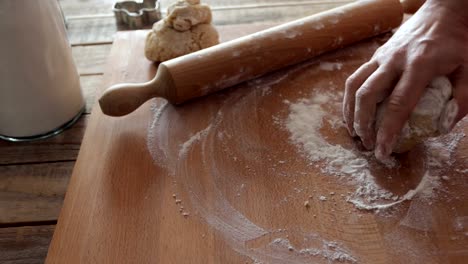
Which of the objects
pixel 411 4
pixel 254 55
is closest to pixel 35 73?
pixel 254 55

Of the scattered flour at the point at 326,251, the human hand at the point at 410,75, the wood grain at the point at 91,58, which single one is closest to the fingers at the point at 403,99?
the human hand at the point at 410,75

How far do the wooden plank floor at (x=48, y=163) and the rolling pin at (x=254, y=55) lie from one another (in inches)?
8.2

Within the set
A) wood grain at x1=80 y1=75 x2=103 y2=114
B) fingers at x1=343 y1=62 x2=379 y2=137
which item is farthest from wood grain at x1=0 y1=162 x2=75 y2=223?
fingers at x1=343 y1=62 x2=379 y2=137

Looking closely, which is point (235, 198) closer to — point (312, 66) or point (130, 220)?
point (130, 220)

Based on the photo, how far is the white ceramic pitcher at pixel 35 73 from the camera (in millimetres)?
874

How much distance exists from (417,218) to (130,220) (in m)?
0.47

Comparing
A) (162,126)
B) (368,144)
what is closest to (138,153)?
(162,126)

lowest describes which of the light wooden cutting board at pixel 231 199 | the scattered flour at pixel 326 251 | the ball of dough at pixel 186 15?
the scattered flour at pixel 326 251

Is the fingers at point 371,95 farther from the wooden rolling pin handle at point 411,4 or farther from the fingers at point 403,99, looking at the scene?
the wooden rolling pin handle at point 411,4

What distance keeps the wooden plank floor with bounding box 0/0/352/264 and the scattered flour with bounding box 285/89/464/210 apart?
51 centimetres

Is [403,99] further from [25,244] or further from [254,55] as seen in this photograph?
[25,244]

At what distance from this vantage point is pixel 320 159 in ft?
2.79

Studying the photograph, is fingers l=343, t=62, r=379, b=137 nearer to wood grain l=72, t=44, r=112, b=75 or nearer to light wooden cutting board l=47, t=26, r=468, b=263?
light wooden cutting board l=47, t=26, r=468, b=263

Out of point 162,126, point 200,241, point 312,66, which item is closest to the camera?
point 200,241
